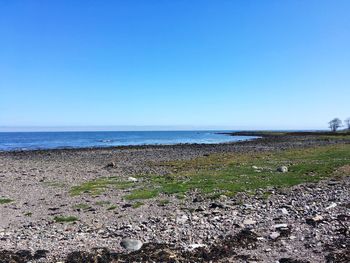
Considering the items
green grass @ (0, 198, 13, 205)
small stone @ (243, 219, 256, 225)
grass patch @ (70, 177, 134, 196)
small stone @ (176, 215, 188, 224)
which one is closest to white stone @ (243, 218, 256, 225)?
small stone @ (243, 219, 256, 225)

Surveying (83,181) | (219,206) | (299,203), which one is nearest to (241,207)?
(219,206)

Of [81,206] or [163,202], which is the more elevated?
[163,202]

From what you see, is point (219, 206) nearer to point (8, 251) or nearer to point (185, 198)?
point (185, 198)

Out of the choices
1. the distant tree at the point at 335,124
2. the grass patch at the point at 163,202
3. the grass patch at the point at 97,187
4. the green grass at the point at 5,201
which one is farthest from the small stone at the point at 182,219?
the distant tree at the point at 335,124

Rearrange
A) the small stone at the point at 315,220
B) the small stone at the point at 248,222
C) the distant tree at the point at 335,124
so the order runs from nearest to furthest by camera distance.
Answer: the small stone at the point at 315,220, the small stone at the point at 248,222, the distant tree at the point at 335,124

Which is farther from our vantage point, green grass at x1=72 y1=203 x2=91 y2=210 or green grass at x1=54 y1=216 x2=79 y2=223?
green grass at x1=72 y1=203 x2=91 y2=210

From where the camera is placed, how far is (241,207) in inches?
→ 565

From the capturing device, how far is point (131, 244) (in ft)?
33.4

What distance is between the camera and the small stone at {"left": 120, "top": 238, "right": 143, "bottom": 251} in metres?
10.1

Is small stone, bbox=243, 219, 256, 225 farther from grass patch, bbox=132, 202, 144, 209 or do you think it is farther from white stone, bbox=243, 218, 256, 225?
grass patch, bbox=132, 202, 144, 209

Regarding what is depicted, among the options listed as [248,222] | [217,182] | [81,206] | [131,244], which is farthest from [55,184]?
[248,222]

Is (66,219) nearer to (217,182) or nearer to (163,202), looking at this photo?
(163,202)

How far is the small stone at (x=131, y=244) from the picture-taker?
10053 millimetres

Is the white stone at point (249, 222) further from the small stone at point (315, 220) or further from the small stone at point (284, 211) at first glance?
the small stone at point (315, 220)
